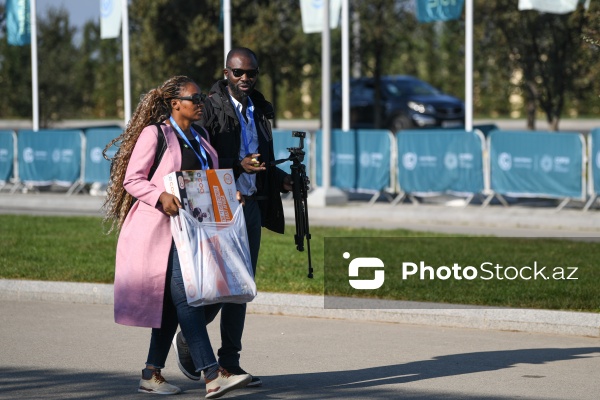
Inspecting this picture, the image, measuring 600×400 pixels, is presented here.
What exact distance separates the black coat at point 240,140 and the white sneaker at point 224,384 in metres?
0.94

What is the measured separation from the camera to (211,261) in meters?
6.55

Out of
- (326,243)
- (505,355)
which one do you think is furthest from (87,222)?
(505,355)

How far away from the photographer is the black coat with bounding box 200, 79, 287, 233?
697 cm

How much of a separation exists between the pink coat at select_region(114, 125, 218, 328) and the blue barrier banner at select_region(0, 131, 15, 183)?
16.1 meters

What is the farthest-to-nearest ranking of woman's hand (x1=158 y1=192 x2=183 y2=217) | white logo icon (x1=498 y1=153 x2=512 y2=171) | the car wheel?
the car wheel < white logo icon (x1=498 y1=153 x2=512 y2=171) < woman's hand (x1=158 y1=192 x2=183 y2=217)

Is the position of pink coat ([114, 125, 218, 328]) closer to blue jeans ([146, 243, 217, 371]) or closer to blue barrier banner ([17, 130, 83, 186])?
blue jeans ([146, 243, 217, 371])

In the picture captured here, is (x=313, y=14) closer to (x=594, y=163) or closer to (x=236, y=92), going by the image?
(x=594, y=163)

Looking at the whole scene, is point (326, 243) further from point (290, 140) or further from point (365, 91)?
point (365, 91)

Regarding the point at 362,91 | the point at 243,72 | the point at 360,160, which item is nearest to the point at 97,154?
the point at 360,160

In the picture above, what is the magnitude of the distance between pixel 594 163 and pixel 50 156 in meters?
9.73

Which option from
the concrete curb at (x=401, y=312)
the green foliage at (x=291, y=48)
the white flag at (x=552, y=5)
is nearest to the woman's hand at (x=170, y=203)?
the concrete curb at (x=401, y=312)

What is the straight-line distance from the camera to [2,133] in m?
22.5

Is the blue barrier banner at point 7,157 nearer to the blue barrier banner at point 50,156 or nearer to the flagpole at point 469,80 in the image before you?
the blue barrier banner at point 50,156

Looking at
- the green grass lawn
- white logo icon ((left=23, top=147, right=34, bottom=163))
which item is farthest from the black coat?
white logo icon ((left=23, top=147, right=34, bottom=163))
